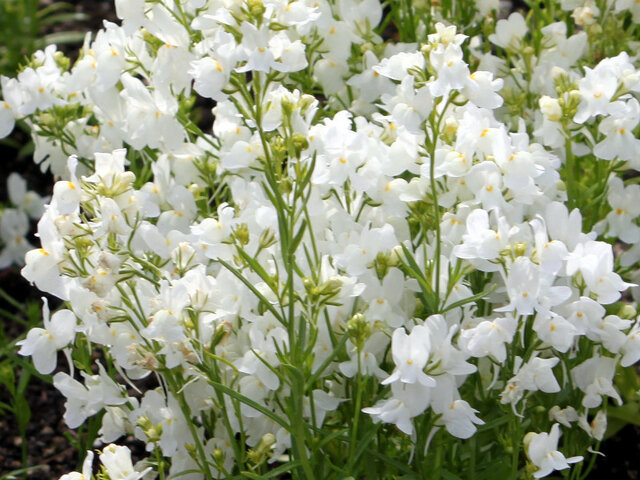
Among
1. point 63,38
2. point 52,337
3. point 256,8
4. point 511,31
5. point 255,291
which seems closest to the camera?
point 256,8

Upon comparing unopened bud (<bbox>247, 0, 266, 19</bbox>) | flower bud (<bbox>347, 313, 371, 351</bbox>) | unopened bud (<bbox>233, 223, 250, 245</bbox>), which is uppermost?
unopened bud (<bbox>247, 0, 266, 19</bbox>)

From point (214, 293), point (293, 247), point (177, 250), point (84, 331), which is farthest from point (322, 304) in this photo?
point (84, 331)

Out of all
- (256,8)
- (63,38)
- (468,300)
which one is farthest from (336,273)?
(63,38)

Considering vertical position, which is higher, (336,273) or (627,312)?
(336,273)

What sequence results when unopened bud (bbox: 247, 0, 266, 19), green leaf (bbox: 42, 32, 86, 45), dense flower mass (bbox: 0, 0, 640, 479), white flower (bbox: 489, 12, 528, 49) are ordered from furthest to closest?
green leaf (bbox: 42, 32, 86, 45) → white flower (bbox: 489, 12, 528, 49) → dense flower mass (bbox: 0, 0, 640, 479) → unopened bud (bbox: 247, 0, 266, 19)

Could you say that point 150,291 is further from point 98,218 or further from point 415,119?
point 415,119

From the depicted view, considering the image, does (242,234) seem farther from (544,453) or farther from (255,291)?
(544,453)

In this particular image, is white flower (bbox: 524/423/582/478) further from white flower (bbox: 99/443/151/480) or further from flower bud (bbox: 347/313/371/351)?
white flower (bbox: 99/443/151/480)

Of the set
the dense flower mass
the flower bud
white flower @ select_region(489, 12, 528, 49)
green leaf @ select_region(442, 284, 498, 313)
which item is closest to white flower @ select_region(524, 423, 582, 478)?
the dense flower mass

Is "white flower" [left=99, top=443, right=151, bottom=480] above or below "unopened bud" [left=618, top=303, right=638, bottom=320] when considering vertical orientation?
above

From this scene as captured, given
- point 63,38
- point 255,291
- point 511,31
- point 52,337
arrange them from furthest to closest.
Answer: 1. point 63,38
2. point 511,31
3. point 52,337
4. point 255,291
